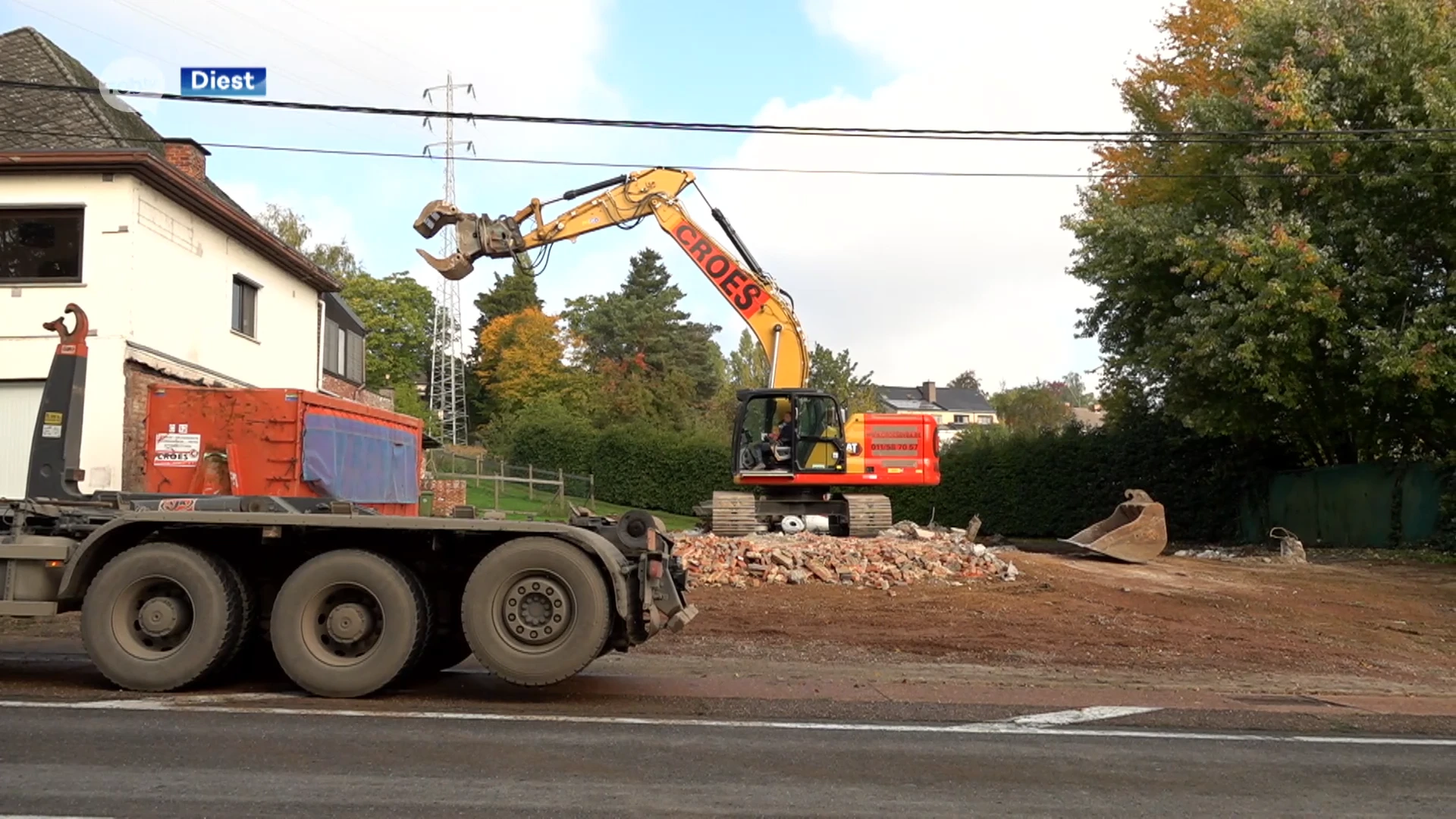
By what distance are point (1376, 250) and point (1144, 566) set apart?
8165mm

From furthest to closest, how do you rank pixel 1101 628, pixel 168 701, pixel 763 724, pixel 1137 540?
pixel 1137 540 → pixel 1101 628 → pixel 168 701 → pixel 763 724

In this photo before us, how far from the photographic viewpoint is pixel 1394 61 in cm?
2412

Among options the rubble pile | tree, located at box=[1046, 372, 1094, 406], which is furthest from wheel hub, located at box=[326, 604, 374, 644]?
tree, located at box=[1046, 372, 1094, 406]

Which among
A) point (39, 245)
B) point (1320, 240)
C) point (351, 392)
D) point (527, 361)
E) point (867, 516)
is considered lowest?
point (867, 516)

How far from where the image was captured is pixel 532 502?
40.2 m

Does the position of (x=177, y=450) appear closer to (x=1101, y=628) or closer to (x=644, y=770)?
(x=1101, y=628)

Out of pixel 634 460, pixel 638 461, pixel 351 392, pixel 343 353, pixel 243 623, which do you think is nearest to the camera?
pixel 243 623

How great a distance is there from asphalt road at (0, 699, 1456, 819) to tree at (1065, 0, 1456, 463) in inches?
656

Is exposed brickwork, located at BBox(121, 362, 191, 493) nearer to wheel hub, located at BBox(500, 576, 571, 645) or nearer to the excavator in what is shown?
the excavator

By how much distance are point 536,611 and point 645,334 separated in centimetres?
7394

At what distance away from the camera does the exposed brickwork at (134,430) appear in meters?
18.9

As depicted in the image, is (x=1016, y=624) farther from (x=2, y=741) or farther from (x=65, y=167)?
(x=65, y=167)

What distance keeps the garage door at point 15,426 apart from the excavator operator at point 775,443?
36.6 feet

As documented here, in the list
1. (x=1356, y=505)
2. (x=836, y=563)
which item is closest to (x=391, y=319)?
(x=1356, y=505)
